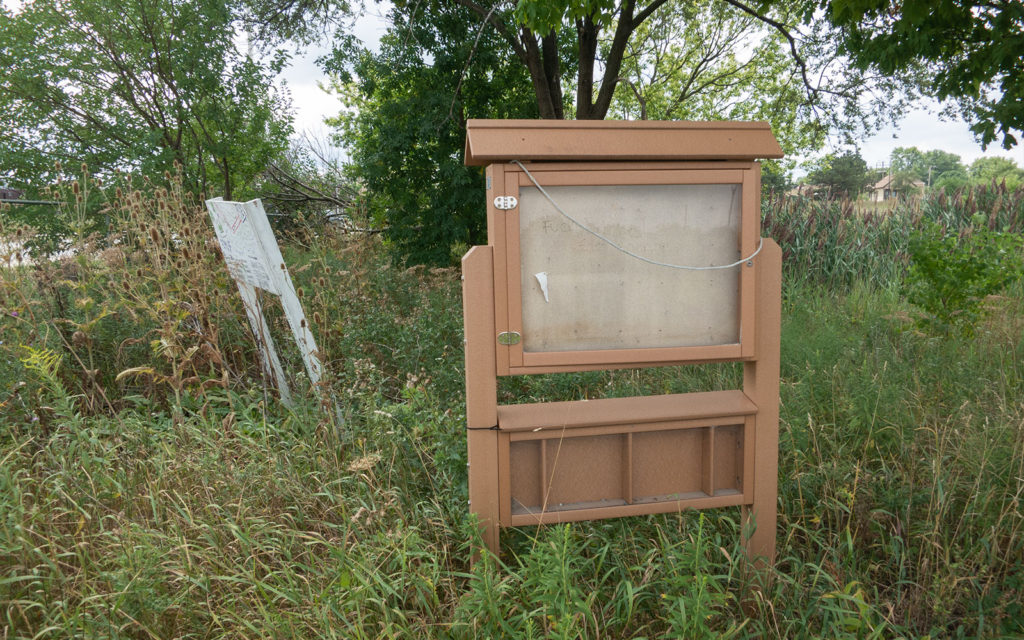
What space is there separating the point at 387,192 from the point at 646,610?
756cm

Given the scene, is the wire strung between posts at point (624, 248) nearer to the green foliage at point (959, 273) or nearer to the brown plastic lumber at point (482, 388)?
the brown plastic lumber at point (482, 388)

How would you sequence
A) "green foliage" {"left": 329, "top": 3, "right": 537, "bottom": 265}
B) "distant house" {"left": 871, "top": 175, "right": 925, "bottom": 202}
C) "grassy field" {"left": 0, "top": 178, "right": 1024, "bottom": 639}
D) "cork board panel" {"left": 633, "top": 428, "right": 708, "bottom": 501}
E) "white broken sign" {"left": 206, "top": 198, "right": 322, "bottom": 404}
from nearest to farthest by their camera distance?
"grassy field" {"left": 0, "top": 178, "right": 1024, "bottom": 639} < "cork board panel" {"left": 633, "top": 428, "right": 708, "bottom": 501} < "white broken sign" {"left": 206, "top": 198, "right": 322, "bottom": 404} < "green foliage" {"left": 329, "top": 3, "right": 537, "bottom": 265} < "distant house" {"left": 871, "top": 175, "right": 925, "bottom": 202}

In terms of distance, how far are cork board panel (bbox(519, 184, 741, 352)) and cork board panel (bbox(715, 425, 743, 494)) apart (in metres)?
0.41

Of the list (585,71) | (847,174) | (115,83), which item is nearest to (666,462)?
(585,71)

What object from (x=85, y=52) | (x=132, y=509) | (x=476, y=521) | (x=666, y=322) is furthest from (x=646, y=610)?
(x=85, y=52)

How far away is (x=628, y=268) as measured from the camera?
97.3 inches

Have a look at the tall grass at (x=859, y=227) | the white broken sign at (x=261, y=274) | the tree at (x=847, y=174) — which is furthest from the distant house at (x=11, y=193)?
the tree at (x=847, y=174)

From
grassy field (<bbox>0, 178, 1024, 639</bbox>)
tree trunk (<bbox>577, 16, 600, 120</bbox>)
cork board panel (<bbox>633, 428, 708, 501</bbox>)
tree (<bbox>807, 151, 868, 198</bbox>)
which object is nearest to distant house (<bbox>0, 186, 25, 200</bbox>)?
grassy field (<bbox>0, 178, 1024, 639</bbox>)

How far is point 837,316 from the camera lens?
5992 mm

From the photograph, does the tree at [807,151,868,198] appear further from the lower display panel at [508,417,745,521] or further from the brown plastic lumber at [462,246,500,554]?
the brown plastic lumber at [462,246,500,554]

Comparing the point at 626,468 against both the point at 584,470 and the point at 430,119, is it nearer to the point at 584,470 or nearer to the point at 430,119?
the point at 584,470

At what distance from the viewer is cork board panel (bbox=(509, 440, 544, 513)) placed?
2570mm

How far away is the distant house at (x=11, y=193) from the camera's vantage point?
909 centimetres

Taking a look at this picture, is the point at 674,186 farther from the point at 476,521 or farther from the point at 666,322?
the point at 476,521
